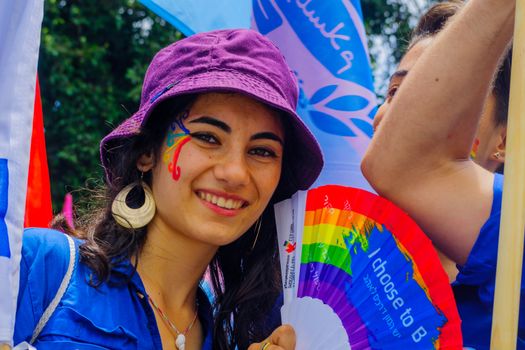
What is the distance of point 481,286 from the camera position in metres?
1.75

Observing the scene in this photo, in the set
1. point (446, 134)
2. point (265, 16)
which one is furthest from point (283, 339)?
point (265, 16)

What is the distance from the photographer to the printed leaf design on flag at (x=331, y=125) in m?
3.02

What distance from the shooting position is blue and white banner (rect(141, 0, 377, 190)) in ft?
9.92

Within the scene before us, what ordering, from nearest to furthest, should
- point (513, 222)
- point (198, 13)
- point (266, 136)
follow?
point (513, 222) → point (266, 136) → point (198, 13)

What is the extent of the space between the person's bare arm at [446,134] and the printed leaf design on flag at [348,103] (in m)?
1.27

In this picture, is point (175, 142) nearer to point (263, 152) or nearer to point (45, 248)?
point (263, 152)

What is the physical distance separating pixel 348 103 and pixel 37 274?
1.61 metres

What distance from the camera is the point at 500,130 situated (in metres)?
2.13

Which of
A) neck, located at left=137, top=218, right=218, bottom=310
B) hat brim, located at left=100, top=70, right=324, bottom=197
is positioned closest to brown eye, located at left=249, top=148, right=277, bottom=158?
hat brim, located at left=100, top=70, right=324, bottom=197

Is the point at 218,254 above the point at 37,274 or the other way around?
the other way around

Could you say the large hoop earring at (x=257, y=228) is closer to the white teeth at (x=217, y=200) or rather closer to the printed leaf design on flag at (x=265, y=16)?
the white teeth at (x=217, y=200)

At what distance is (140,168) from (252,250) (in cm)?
47

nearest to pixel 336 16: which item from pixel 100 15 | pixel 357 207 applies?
pixel 357 207

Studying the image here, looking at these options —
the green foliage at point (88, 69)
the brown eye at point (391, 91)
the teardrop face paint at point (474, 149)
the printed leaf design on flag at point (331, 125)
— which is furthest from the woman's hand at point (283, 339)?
the green foliage at point (88, 69)
